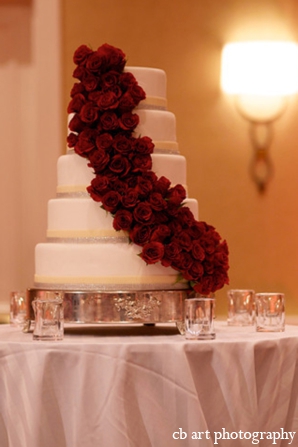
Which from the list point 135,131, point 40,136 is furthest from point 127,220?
point 40,136

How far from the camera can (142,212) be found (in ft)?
9.30

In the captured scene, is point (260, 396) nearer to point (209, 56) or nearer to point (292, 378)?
point (292, 378)

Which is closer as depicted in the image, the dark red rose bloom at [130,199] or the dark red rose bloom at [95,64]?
the dark red rose bloom at [130,199]

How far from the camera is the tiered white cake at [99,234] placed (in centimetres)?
283

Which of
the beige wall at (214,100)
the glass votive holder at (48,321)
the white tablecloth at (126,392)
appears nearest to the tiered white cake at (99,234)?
the glass votive holder at (48,321)

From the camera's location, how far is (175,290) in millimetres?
2879

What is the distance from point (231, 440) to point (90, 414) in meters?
0.42

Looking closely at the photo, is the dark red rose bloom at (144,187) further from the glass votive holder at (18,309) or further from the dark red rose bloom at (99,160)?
the glass votive holder at (18,309)

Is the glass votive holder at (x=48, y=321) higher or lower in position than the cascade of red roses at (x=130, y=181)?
lower

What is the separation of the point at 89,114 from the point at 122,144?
6.3 inches

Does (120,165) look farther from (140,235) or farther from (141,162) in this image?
(140,235)

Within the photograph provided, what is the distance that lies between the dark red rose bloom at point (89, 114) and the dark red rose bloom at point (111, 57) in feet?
0.52

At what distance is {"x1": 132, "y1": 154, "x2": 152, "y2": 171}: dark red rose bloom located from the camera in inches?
114

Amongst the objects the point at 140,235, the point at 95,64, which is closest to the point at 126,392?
the point at 140,235
